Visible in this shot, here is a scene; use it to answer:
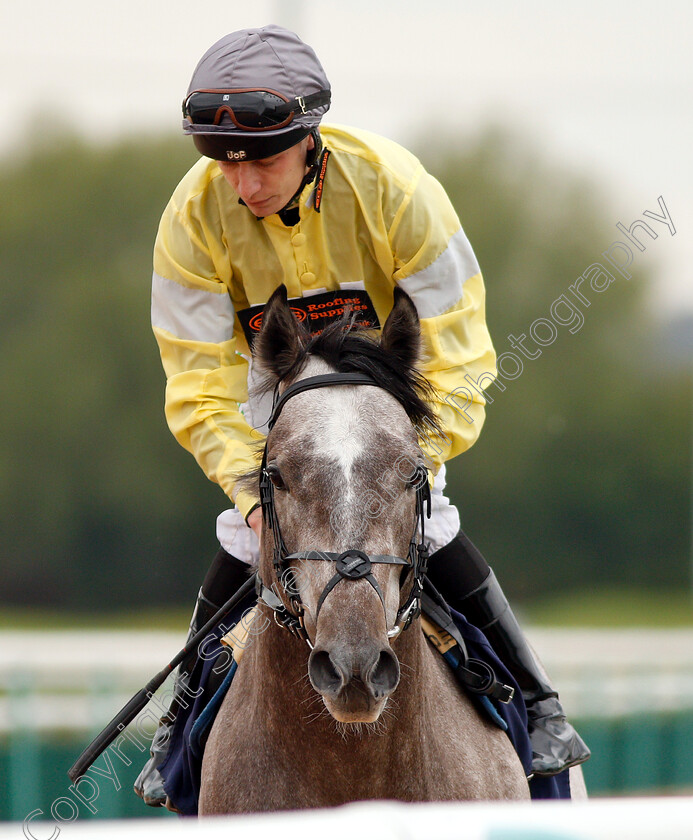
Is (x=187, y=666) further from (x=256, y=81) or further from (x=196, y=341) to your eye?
(x=256, y=81)

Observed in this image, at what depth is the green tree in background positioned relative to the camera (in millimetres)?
18969

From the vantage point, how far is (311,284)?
3.15m

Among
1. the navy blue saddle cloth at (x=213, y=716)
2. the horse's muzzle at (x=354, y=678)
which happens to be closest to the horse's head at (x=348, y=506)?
the horse's muzzle at (x=354, y=678)

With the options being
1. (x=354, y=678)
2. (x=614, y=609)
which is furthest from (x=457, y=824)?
(x=614, y=609)

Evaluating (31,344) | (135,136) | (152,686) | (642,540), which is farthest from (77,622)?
(152,686)

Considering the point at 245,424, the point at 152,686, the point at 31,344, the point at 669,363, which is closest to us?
the point at 245,424

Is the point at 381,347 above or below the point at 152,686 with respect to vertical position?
above

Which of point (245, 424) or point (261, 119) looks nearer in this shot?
point (261, 119)

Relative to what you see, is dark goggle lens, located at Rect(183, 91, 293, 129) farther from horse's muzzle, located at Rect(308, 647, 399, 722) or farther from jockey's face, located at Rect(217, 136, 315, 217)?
horse's muzzle, located at Rect(308, 647, 399, 722)

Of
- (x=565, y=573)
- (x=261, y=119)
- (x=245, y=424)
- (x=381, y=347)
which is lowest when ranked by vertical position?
(x=565, y=573)

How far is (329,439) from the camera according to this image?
2361 mm

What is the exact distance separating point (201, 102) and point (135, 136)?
1727 cm

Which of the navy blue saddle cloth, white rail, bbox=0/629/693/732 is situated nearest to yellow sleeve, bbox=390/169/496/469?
the navy blue saddle cloth

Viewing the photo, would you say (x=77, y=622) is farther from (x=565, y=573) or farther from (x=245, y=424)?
(x=245, y=424)
